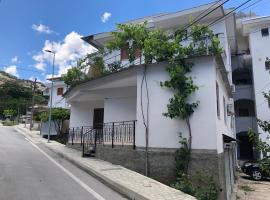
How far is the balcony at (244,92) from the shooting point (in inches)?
1044

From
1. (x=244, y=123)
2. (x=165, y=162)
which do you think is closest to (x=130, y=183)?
(x=165, y=162)

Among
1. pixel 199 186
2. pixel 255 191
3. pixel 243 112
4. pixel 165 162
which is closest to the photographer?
pixel 199 186

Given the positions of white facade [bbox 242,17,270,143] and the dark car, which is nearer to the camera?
the dark car

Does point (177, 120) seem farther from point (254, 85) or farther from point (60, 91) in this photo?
point (60, 91)

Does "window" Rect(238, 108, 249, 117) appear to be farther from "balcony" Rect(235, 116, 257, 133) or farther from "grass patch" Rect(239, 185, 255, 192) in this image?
"grass patch" Rect(239, 185, 255, 192)

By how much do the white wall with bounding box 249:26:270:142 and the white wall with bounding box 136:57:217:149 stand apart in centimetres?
1703

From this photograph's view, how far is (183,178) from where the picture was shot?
8852mm

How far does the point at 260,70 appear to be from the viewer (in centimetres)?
2536

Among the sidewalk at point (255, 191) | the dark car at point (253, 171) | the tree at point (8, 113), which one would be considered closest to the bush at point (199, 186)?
the sidewalk at point (255, 191)

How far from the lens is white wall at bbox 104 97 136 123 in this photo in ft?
48.6

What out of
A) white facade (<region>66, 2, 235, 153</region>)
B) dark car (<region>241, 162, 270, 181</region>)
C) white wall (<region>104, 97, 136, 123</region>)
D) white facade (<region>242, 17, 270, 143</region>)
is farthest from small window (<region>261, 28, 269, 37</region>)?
white wall (<region>104, 97, 136, 123</region>)

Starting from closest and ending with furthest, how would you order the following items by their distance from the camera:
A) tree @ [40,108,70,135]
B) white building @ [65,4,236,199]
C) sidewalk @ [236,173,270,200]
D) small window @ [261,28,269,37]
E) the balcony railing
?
white building @ [65,4,236,199], the balcony railing, sidewalk @ [236,173,270,200], small window @ [261,28,269,37], tree @ [40,108,70,135]

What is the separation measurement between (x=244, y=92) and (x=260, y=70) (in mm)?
2661

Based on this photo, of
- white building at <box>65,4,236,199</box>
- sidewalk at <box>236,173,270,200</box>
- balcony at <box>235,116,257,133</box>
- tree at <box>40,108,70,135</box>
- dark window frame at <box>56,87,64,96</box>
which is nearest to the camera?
white building at <box>65,4,236,199</box>
